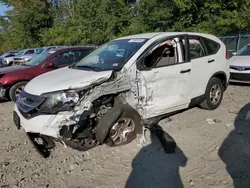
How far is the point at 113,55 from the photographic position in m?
3.97

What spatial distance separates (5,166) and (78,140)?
117cm

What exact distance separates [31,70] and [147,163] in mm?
4735

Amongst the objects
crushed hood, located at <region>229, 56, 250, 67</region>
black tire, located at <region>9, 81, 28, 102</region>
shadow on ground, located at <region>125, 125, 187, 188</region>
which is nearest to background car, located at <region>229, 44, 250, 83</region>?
crushed hood, located at <region>229, 56, 250, 67</region>

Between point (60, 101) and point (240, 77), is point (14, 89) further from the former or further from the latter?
point (240, 77)

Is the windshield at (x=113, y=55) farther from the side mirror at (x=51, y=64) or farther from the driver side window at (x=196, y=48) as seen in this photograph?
the side mirror at (x=51, y=64)

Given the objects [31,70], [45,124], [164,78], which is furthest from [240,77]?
[31,70]

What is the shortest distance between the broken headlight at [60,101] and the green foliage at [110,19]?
44.6 ft

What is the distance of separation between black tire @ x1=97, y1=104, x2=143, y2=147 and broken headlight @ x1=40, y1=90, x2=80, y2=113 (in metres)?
0.54

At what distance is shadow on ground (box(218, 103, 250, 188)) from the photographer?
276 cm

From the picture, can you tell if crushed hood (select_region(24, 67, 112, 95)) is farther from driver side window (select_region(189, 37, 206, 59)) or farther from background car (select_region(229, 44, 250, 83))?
background car (select_region(229, 44, 250, 83))

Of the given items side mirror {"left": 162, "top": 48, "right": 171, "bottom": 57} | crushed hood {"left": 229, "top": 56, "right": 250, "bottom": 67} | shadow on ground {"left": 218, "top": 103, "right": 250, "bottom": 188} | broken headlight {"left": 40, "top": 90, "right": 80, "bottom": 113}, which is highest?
side mirror {"left": 162, "top": 48, "right": 171, "bottom": 57}

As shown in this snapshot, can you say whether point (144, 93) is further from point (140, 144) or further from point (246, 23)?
point (246, 23)

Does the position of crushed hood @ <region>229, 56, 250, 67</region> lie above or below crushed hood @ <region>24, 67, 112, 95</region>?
below

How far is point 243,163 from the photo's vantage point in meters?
3.04
